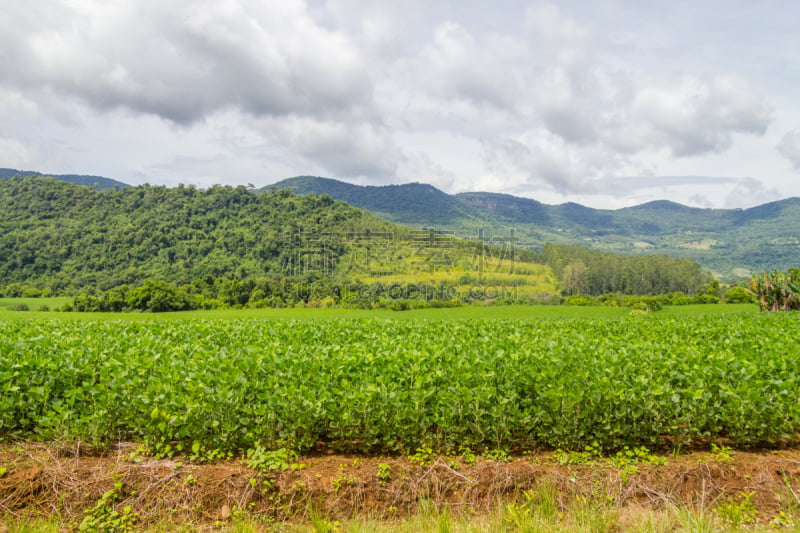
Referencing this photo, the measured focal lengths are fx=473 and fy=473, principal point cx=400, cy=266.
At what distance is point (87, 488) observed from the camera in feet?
17.3

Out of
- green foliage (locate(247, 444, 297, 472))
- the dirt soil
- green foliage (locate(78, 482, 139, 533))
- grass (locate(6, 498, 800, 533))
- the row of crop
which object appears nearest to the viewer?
grass (locate(6, 498, 800, 533))

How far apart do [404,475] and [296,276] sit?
9170 centimetres

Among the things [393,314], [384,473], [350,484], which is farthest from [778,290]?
[350,484]

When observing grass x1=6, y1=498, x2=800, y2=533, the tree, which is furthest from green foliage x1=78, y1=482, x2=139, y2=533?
the tree

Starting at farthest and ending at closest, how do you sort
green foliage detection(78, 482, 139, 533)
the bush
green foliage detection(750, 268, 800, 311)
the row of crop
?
the bush
green foliage detection(750, 268, 800, 311)
the row of crop
green foliage detection(78, 482, 139, 533)

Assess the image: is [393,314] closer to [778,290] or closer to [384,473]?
[778,290]

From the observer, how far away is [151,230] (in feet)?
361

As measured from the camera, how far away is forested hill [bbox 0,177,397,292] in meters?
95.8

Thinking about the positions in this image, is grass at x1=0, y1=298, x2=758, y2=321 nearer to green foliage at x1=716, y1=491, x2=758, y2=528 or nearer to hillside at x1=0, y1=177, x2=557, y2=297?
green foliage at x1=716, y1=491, x2=758, y2=528

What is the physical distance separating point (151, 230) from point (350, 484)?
120m

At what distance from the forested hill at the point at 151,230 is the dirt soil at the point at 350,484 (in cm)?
8957

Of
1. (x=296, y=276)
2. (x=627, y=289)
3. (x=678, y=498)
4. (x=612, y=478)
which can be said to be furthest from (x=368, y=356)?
(x=627, y=289)

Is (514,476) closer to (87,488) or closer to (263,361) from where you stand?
(263,361)

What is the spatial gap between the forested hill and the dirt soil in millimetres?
89571
